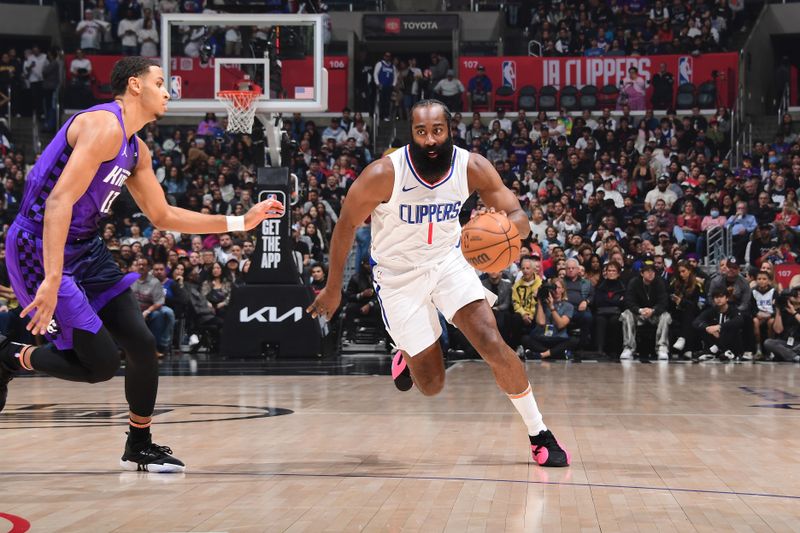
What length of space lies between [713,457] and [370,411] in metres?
3.08

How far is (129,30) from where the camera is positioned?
24.2 meters

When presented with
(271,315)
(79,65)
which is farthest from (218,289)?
(79,65)

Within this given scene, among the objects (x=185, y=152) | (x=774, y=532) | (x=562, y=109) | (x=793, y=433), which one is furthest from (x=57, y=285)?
(x=562, y=109)

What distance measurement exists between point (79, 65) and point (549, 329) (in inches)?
557

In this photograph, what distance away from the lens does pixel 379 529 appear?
3.86 metres

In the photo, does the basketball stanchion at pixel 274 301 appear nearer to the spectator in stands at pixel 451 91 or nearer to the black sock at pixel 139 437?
the black sock at pixel 139 437

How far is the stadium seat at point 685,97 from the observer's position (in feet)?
74.4

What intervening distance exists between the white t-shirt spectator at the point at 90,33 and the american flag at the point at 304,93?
486 inches

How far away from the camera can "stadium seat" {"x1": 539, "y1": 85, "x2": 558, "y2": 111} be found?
2320 cm

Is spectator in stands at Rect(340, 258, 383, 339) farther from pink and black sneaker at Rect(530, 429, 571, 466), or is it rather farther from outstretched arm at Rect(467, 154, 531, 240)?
pink and black sneaker at Rect(530, 429, 571, 466)

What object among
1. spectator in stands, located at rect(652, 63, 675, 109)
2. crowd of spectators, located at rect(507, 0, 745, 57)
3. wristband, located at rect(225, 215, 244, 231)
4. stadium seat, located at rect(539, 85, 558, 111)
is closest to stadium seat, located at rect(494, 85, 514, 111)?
stadium seat, located at rect(539, 85, 558, 111)

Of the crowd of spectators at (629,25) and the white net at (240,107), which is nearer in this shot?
the white net at (240,107)

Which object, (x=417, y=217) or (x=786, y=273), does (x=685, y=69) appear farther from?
(x=417, y=217)

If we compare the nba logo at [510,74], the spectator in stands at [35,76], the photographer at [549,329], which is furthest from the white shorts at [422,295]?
the spectator in stands at [35,76]
